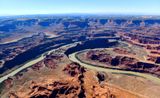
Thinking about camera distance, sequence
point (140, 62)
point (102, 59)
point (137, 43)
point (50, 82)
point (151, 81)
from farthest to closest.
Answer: point (137, 43) → point (102, 59) → point (140, 62) → point (151, 81) → point (50, 82)

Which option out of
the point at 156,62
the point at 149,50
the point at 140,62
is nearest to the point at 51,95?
the point at 140,62

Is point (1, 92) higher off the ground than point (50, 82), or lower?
lower

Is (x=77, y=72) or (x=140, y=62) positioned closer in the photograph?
(x=77, y=72)

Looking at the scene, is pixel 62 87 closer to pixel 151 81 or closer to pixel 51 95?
pixel 51 95

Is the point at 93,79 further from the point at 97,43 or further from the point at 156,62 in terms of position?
the point at 97,43

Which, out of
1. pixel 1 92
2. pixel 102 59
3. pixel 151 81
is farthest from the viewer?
pixel 102 59

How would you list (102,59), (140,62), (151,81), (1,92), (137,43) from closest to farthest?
(1,92) < (151,81) < (140,62) < (102,59) < (137,43)

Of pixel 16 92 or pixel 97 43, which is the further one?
pixel 97 43

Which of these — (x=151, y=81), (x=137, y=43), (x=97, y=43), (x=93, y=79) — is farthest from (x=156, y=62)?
(x=97, y=43)

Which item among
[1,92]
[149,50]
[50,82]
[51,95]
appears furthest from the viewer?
[149,50]
